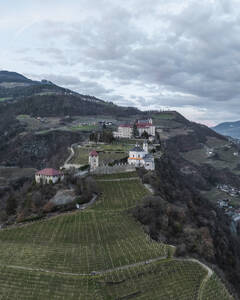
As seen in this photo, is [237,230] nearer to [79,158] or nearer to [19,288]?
[79,158]

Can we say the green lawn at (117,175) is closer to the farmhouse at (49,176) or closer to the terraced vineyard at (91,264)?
the farmhouse at (49,176)

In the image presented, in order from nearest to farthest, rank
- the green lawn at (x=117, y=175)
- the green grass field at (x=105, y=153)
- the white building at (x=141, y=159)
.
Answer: the green lawn at (x=117, y=175), the white building at (x=141, y=159), the green grass field at (x=105, y=153)

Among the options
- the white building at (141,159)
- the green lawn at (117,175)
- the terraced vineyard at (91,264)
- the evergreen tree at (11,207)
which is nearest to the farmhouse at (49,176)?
the evergreen tree at (11,207)

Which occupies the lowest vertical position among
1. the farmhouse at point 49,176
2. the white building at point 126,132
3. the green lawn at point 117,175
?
the green lawn at point 117,175

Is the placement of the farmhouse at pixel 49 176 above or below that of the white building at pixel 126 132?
below

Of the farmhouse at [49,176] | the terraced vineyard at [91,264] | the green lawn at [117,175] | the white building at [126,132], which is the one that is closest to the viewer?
the terraced vineyard at [91,264]

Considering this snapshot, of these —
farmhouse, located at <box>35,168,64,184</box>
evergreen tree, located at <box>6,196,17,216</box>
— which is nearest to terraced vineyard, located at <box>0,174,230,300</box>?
evergreen tree, located at <box>6,196,17,216</box>

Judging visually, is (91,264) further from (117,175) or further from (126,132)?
(126,132)

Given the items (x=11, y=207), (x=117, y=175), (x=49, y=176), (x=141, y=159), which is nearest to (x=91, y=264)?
(x=11, y=207)

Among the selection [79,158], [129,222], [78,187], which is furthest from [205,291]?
[79,158]
